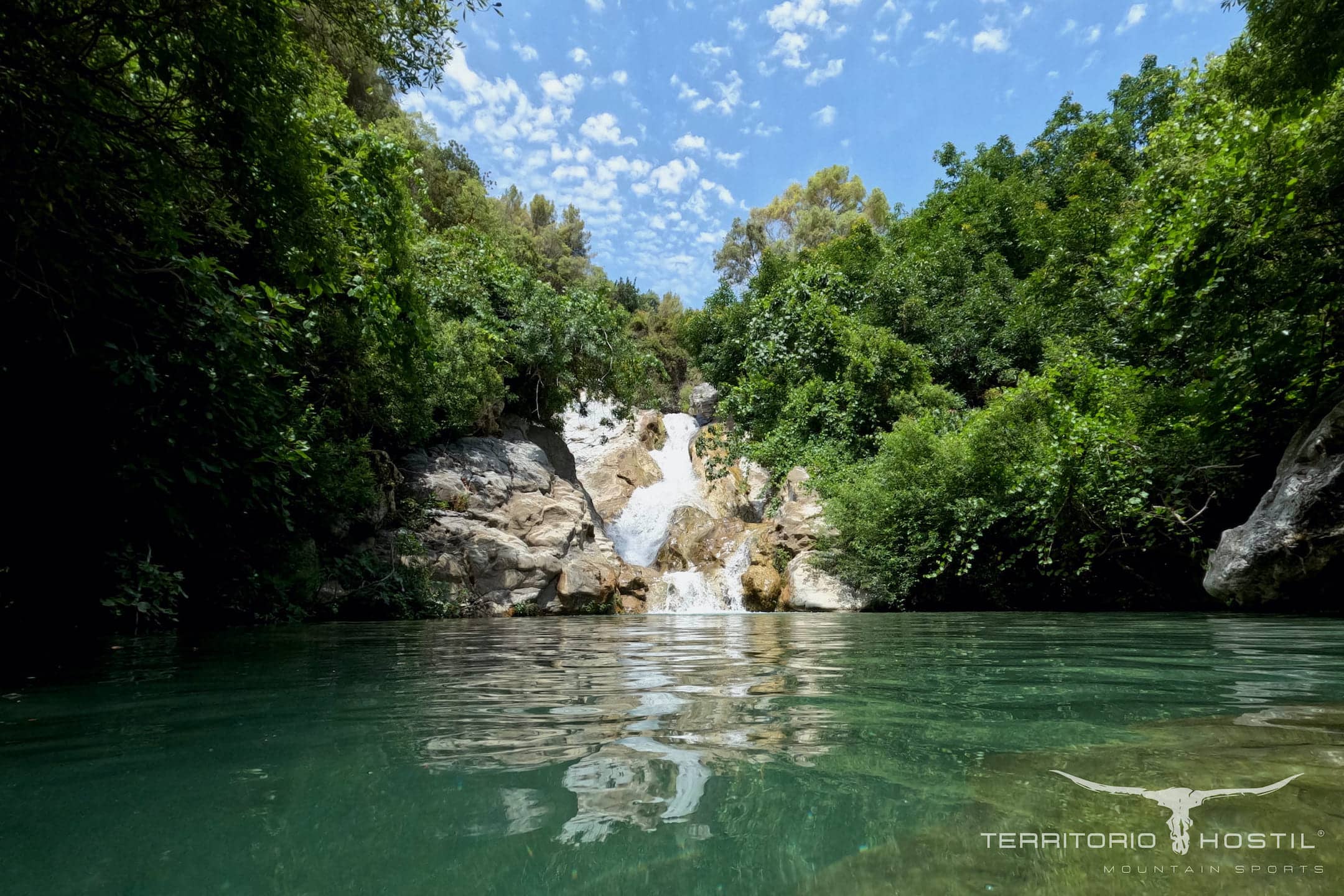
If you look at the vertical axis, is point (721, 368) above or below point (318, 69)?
above

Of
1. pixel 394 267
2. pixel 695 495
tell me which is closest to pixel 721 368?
pixel 695 495

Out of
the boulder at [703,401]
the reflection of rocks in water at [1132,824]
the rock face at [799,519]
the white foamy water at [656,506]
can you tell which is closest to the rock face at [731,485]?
the white foamy water at [656,506]

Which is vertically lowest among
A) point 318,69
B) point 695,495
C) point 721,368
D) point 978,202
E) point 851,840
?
point 851,840

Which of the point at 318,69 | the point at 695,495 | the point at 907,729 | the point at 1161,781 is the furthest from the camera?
the point at 695,495

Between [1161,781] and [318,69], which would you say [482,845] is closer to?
[1161,781]

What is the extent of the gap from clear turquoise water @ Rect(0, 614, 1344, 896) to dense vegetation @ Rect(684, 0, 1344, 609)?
5799mm

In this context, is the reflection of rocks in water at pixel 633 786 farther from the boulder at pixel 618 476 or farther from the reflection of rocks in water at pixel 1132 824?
the boulder at pixel 618 476

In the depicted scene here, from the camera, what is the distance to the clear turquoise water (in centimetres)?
107

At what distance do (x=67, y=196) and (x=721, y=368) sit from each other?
805 inches

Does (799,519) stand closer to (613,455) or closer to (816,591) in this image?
(816,591)

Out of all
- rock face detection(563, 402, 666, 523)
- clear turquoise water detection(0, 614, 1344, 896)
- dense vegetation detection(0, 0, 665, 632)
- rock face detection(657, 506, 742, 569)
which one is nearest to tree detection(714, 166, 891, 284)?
rock face detection(563, 402, 666, 523)

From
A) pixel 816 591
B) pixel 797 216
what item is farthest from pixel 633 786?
pixel 797 216

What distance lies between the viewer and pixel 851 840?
117 centimetres

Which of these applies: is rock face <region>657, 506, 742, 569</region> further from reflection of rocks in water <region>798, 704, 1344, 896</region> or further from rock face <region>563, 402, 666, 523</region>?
reflection of rocks in water <region>798, 704, 1344, 896</region>
